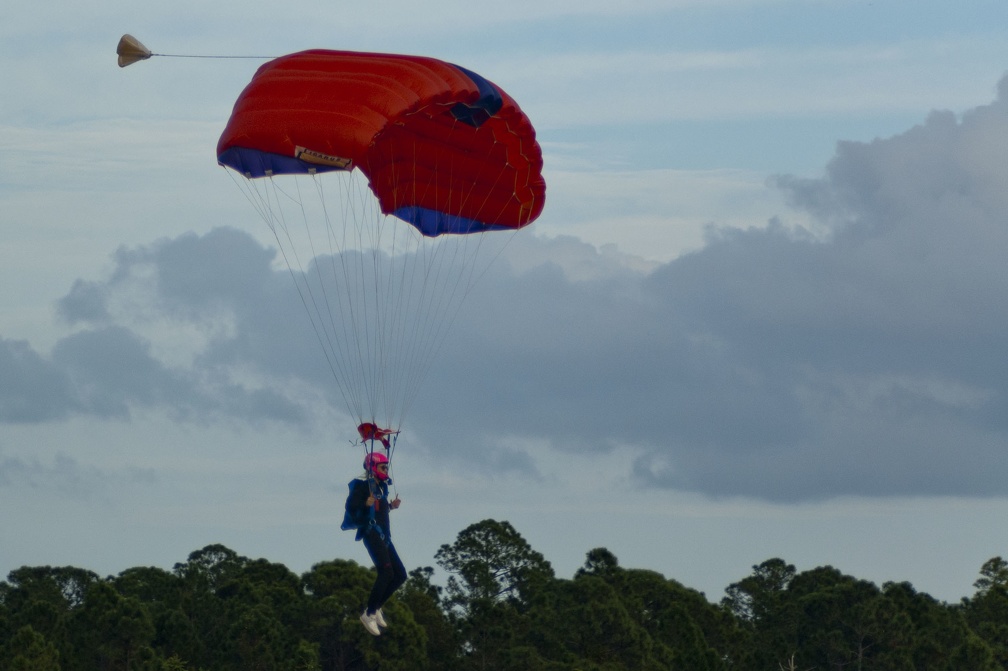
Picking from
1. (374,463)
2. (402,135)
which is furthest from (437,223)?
(374,463)

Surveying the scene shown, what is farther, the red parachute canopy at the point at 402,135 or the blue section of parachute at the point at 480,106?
the blue section of parachute at the point at 480,106

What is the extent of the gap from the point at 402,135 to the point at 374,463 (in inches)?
277

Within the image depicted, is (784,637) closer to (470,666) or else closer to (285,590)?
(470,666)

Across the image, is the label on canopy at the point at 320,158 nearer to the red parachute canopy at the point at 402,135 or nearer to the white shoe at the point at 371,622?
the red parachute canopy at the point at 402,135

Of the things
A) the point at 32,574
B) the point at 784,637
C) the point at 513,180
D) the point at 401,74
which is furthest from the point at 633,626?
the point at 401,74

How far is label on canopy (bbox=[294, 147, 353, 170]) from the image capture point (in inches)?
1268

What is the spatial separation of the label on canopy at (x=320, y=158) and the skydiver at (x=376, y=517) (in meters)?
4.88

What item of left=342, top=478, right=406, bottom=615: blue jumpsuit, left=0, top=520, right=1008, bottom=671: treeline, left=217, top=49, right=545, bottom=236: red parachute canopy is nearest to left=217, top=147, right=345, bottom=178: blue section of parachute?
left=217, top=49, right=545, bottom=236: red parachute canopy

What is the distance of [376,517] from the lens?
32500 mm

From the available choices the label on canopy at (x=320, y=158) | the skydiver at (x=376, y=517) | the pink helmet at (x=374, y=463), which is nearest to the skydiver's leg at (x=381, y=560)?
the skydiver at (x=376, y=517)

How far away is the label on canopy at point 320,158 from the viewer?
32.2 m

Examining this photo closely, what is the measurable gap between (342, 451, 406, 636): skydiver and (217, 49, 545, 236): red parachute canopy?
5197 millimetres

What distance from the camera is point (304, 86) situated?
33.1m

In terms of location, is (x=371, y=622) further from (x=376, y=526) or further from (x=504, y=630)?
(x=504, y=630)
